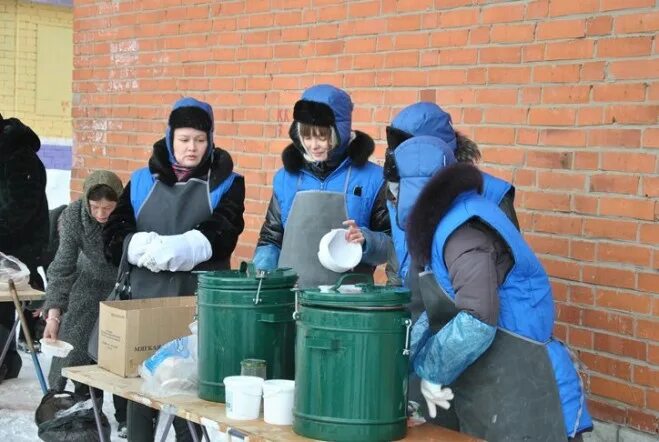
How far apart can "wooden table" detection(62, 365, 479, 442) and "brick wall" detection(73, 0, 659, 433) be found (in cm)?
151

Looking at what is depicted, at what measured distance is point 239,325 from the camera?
11.6 feet

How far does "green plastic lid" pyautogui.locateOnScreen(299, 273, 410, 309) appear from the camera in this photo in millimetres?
3115

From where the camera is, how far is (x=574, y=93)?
4.70 meters

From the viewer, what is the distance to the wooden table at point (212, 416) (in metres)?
3.21

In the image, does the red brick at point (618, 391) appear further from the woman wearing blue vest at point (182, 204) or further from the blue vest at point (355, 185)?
the woman wearing blue vest at point (182, 204)

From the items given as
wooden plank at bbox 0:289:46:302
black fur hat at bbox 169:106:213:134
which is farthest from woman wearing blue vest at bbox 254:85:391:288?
wooden plank at bbox 0:289:46:302

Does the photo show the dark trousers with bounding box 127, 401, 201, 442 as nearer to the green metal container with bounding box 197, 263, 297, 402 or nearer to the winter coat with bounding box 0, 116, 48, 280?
the green metal container with bounding box 197, 263, 297, 402

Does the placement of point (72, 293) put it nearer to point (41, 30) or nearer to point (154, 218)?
→ point (154, 218)

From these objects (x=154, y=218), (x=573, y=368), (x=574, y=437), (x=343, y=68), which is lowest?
(x=574, y=437)

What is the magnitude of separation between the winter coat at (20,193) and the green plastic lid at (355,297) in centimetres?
383

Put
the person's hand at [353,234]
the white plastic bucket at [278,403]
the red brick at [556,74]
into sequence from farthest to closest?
the red brick at [556,74] → the person's hand at [353,234] → the white plastic bucket at [278,403]

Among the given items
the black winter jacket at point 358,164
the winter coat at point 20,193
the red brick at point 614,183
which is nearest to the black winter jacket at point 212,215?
the black winter jacket at point 358,164

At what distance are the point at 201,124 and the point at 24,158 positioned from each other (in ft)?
7.90

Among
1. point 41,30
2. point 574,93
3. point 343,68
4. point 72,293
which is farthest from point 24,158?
point 41,30
